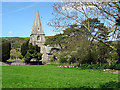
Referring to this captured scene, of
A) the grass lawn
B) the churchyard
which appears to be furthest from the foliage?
the grass lawn

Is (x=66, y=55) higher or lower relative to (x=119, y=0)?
lower

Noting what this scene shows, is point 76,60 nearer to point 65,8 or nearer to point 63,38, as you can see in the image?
point 63,38

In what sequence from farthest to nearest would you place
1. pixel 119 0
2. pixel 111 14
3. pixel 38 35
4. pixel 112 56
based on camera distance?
pixel 38 35, pixel 112 56, pixel 111 14, pixel 119 0

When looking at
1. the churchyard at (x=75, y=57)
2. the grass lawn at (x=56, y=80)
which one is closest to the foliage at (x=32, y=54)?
the churchyard at (x=75, y=57)

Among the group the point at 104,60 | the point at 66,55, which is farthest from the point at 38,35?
the point at 104,60

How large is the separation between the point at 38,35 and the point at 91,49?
25.2 metres

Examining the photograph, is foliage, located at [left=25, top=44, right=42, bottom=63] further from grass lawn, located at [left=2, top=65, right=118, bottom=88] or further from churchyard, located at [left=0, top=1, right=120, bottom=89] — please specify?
grass lawn, located at [left=2, top=65, right=118, bottom=88]

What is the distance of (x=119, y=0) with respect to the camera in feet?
24.7

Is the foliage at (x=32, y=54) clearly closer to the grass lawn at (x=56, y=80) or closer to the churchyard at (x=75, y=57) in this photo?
the churchyard at (x=75, y=57)

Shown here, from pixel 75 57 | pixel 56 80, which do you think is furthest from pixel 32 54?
pixel 56 80

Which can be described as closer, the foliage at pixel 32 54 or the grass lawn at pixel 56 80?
the grass lawn at pixel 56 80

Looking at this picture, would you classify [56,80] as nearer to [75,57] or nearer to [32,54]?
[75,57]

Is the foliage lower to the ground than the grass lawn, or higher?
higher

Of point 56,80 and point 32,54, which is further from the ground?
point 32,54
